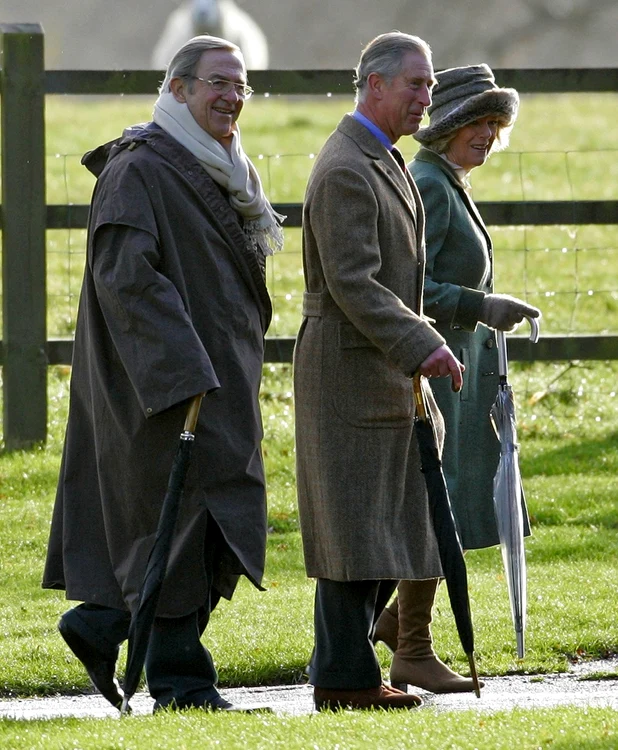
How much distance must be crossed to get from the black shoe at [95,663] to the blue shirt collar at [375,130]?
5.33ft

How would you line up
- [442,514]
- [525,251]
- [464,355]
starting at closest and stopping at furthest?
[442,514] → [464,355] → [525,251]

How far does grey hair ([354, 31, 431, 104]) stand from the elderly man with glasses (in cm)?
35

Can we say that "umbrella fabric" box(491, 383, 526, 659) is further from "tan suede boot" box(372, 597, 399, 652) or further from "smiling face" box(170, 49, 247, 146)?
"smiling face" box(170, 49, 247, 146)

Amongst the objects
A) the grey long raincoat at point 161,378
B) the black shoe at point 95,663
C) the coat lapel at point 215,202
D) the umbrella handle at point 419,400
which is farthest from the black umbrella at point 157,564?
the umbrella handle at point 419,400

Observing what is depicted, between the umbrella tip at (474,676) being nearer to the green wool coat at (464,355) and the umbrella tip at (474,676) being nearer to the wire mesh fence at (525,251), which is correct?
the green wool coat at (464,355)

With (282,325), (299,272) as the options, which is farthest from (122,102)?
(282,325)

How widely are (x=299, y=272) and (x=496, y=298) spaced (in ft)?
26.1

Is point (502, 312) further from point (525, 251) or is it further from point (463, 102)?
point (525, 251)

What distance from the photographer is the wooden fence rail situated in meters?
7.69

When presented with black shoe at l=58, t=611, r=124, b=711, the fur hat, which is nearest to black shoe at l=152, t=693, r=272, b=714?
black shoe at l=58, t=611, r=124, b=711

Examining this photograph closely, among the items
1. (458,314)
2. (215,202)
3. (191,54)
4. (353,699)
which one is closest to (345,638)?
(353,699)

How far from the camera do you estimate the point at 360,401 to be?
170 inches

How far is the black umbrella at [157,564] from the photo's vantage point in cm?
417

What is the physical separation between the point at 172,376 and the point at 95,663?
0.92 meters
